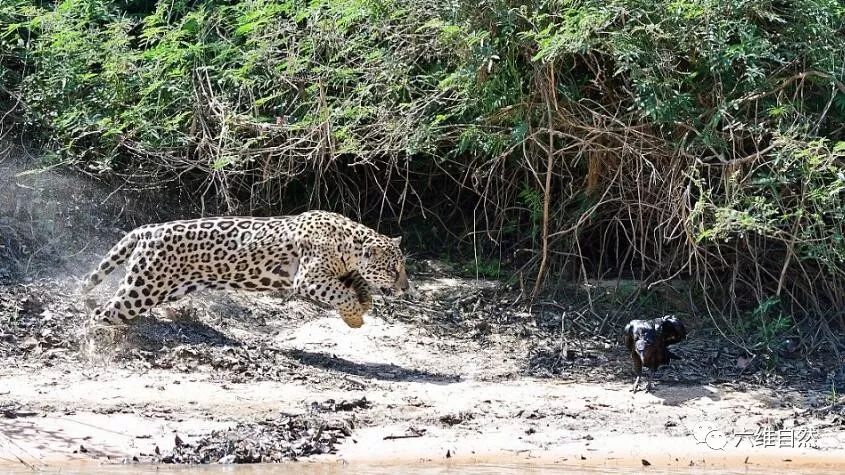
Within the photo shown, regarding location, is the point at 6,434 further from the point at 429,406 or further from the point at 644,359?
the point at 644,359

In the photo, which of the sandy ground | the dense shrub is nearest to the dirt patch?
the sandy ground

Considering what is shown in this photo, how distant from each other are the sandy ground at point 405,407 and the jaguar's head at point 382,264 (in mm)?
464

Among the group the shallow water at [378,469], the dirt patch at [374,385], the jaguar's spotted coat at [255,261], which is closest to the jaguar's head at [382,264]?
the jaguar's spotted coat at [255,261]

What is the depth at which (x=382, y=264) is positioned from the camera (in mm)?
10805

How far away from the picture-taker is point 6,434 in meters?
Result: 8.00

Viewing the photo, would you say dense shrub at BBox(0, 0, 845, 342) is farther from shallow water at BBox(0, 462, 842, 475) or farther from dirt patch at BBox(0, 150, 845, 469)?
shallow water at BBox(0, 462, 842, 475)

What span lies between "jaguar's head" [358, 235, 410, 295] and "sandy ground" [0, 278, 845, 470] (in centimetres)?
46

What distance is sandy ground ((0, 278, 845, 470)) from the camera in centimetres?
817

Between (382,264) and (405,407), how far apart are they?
6.68 feet

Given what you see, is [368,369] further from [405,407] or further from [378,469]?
[378,469]

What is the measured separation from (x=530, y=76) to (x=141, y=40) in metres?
4.43

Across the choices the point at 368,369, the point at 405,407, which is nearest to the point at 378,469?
the point at 405,407

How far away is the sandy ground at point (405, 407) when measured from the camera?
817cm

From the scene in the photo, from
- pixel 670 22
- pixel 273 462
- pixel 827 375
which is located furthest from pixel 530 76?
pixel 273 462
